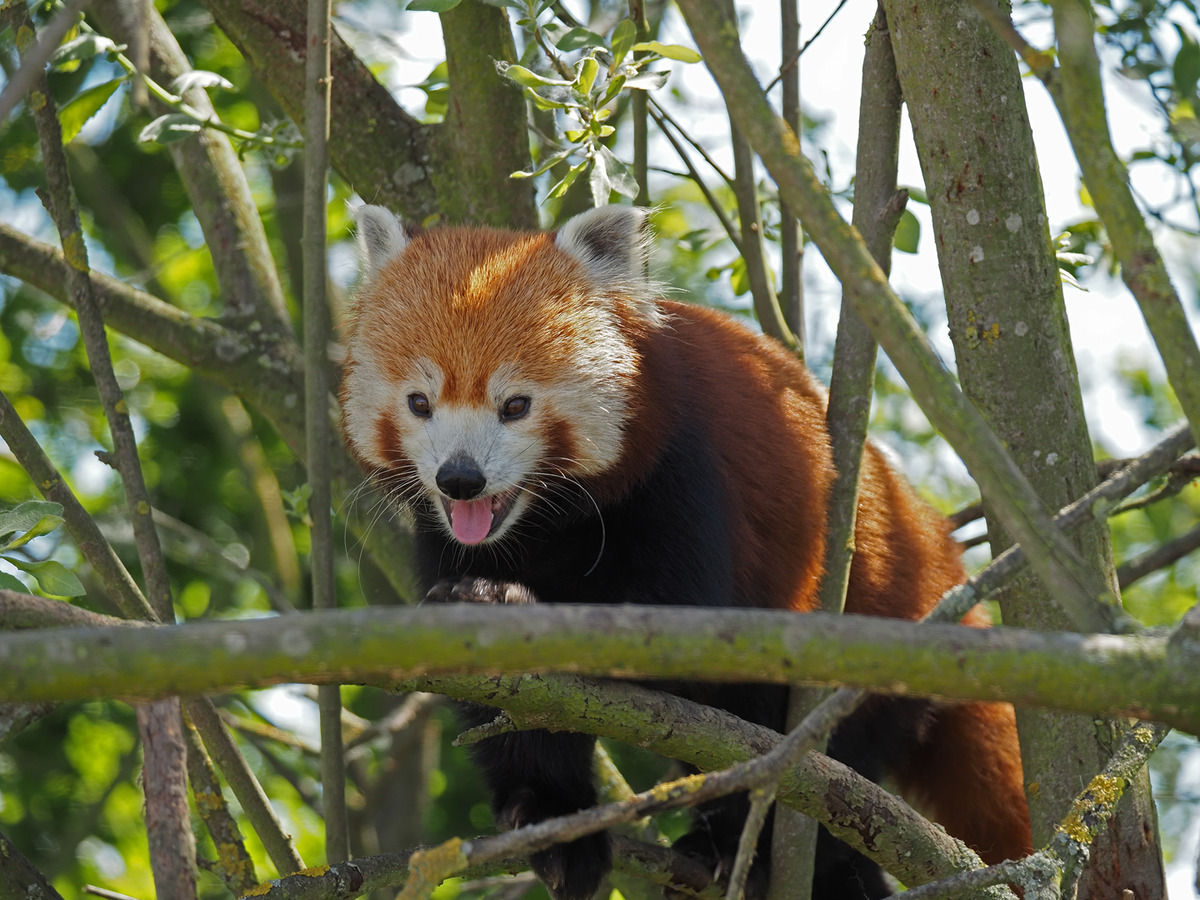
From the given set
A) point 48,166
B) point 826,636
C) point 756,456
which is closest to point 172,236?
point 48,166

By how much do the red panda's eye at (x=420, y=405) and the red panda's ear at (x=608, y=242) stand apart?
0.75 m

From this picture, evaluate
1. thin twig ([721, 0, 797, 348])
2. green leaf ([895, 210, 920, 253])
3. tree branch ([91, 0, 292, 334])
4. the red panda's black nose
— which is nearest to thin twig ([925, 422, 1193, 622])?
the red panda's black nose

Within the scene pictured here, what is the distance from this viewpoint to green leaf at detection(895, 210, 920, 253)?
170 inches

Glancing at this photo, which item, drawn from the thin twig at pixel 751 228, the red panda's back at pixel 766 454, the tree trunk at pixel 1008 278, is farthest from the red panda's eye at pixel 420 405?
the tree trunk at pixel 1008 278

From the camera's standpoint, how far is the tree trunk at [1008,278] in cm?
349

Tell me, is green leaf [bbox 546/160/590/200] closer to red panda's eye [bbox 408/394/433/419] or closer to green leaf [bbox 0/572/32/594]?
red panda's eye [bbox 408/394/433/419]

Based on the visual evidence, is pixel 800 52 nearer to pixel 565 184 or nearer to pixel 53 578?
pixel 565 184

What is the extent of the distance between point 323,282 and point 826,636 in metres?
2.78

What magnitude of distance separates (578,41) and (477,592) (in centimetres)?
170

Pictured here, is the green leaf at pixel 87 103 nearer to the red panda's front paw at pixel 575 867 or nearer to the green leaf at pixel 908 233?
the green leaf at pixel 908 233

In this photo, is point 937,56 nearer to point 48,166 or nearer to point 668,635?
point 668,635

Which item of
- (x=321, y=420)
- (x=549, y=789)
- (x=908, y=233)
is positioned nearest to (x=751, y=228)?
(x=908, y=233)

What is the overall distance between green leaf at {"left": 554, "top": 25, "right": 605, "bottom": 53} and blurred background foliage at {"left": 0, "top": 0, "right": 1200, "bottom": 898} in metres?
2.51

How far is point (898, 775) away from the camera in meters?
5.14
